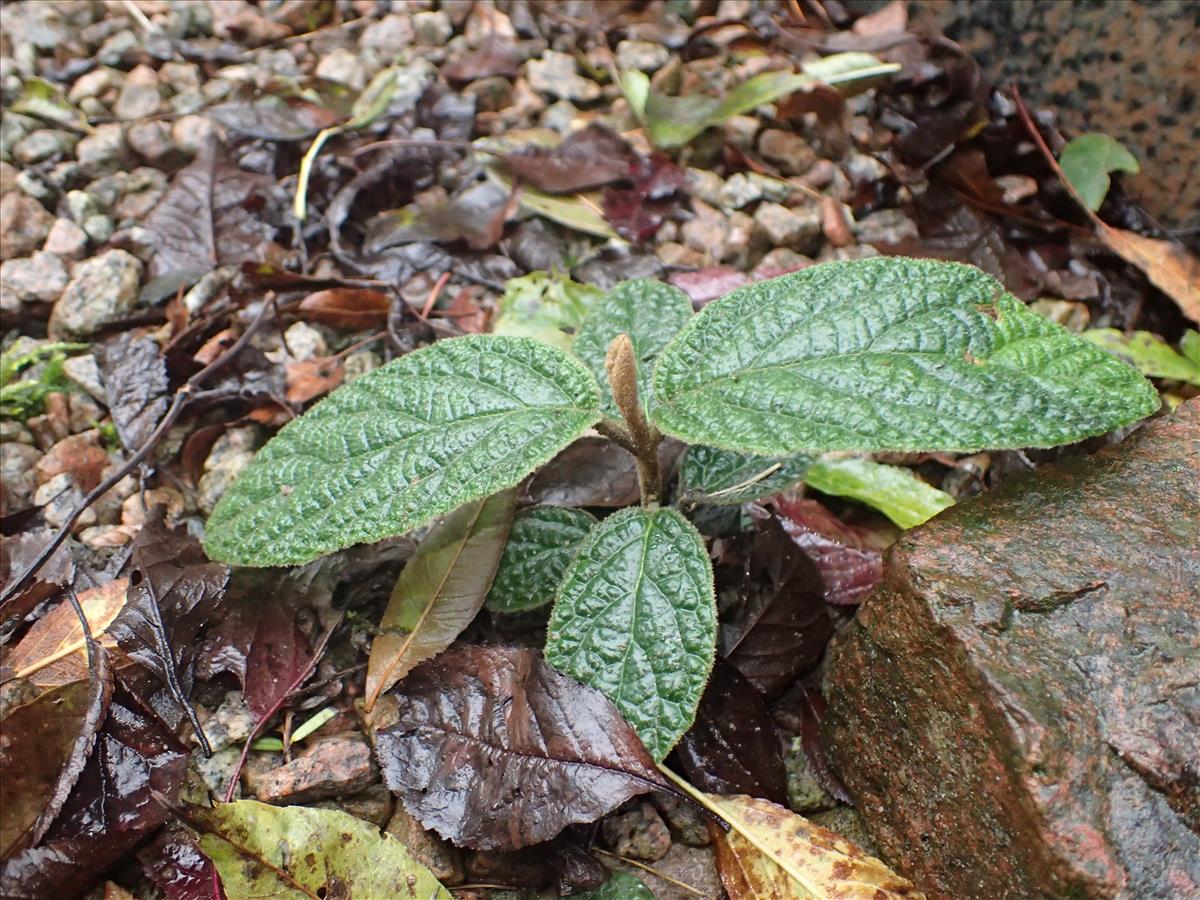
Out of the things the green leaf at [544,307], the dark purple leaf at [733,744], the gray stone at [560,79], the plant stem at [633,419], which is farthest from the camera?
the gray stone at [560,79]

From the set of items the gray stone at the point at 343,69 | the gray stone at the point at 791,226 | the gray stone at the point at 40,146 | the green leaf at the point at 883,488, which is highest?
the gray stone at the point at 343,69

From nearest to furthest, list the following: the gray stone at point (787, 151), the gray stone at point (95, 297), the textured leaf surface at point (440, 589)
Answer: the textured leaf surface at point (440, 589) < the gray stone at point (95, 297) < the gray stone at point (787, 151)

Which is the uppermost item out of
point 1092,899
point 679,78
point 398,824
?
point 679,78

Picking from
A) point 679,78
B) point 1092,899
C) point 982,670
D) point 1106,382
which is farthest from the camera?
point 679,78

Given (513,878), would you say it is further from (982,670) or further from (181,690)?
(982,670)

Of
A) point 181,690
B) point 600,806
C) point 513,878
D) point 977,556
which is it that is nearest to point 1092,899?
point 977,556

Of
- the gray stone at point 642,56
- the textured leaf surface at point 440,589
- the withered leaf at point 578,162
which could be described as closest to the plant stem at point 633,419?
the textured leaf surface at point 440,589

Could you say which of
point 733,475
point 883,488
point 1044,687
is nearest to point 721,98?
point 883,488

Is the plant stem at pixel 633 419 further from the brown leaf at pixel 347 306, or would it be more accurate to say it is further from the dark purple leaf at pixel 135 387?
A: the dark purple leaf at pixel 135 387
